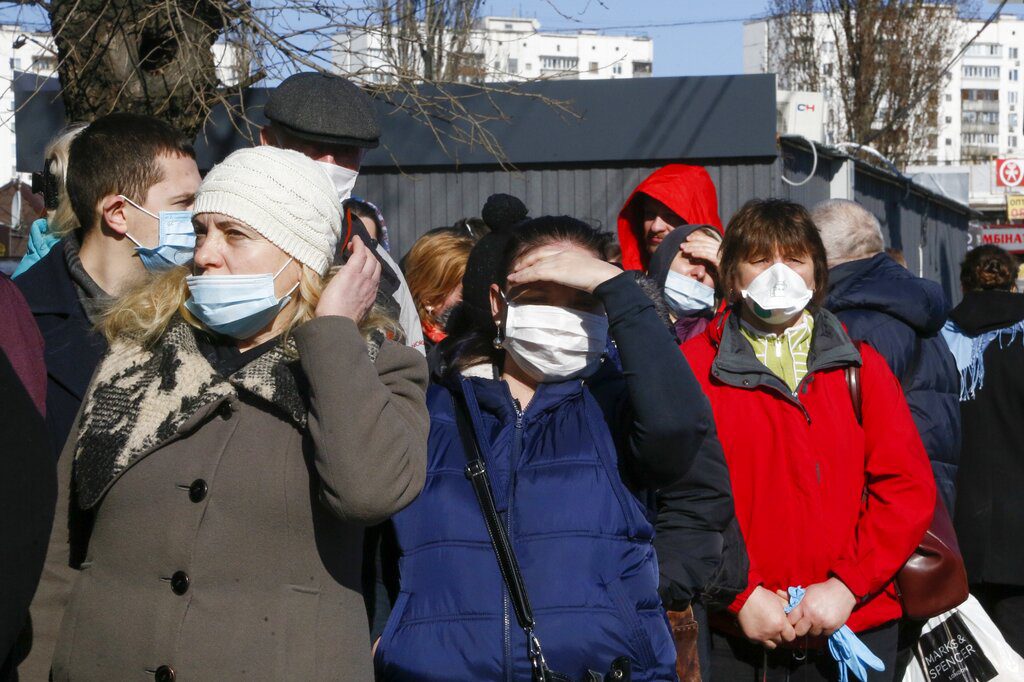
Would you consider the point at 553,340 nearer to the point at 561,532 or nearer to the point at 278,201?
the point at 561,532

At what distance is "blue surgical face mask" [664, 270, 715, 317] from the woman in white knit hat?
228cm

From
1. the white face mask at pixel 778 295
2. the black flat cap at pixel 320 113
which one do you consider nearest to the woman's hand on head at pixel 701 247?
the white face mask at pixel 778 295

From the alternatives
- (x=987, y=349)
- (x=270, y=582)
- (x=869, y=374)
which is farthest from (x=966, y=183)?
(x=270, y=582)

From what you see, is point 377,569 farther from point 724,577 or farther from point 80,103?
point 80,103

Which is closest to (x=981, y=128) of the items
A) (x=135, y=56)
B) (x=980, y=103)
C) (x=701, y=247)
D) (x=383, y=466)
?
(x=980, y=103)

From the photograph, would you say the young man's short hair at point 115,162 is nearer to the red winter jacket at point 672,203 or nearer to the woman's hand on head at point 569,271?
the woman's hand on head at point 569,271

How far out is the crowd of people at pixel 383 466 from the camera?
240cm

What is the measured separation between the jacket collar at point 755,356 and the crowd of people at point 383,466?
0.05 ft

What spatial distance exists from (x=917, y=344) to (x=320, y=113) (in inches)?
93.0

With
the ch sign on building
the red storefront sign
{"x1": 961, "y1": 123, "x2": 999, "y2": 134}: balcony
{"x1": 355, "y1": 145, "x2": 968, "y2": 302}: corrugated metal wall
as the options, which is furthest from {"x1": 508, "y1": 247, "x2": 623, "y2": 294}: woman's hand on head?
{"x1": 961, "y1": 123, "x2": 999, "y2": 134}: balcony

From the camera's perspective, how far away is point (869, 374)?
12.3 feet

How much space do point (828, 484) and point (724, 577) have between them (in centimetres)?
53

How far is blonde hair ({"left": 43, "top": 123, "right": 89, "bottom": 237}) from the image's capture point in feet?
11.6

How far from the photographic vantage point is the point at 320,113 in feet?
12.6
